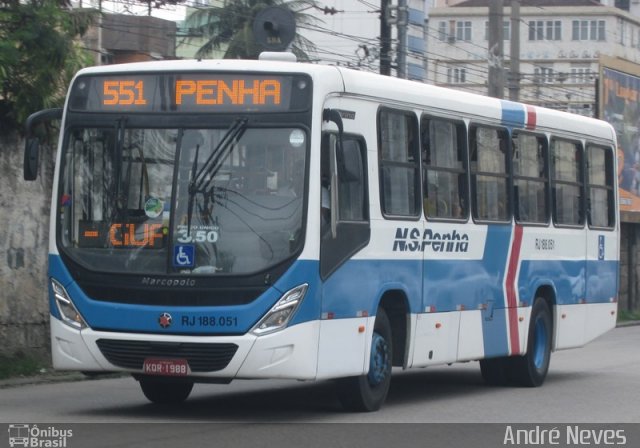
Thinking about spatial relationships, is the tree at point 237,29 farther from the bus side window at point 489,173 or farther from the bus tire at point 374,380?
the bus tire at point 374,380

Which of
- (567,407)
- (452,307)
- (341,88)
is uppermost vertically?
(341,88)

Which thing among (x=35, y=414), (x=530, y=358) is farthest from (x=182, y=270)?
(x=530, y=358)

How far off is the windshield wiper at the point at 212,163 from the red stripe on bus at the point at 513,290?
16.8ft

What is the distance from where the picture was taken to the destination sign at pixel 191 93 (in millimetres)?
12602

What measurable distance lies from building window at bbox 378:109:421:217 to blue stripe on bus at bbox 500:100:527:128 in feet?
8.47

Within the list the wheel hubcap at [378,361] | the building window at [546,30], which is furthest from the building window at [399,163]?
the building window at [546,30]

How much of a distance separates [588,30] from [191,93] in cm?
10082

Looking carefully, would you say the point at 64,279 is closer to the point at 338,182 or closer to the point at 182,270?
the point at 182,270

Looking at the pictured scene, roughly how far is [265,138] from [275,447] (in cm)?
286

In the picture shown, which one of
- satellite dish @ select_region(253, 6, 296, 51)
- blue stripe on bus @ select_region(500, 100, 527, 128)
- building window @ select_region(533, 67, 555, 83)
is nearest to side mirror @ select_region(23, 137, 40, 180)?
blue stripe on bus @ select_region(500, 100, 527, 128)

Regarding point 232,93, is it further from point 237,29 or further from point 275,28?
point 237,29

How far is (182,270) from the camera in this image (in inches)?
486

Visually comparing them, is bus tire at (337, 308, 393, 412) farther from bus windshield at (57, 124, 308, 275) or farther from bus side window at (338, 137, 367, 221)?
bus windshield at (57, 124, 308, 275)

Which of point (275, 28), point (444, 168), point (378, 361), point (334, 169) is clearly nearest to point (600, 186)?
point (444, 168)
